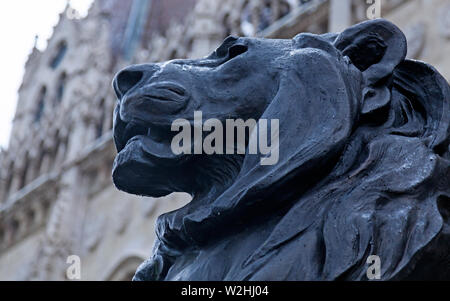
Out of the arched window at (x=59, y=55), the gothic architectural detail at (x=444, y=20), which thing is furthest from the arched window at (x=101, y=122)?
the gothic architectural detail at (x=444, y=20)

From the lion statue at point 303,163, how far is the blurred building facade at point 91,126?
6.88 metres

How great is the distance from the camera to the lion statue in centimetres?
92

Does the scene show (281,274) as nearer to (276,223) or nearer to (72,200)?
(276,223)

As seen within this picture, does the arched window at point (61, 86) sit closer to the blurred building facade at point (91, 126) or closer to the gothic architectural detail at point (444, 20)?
the blurred building facade at point (91, 126)

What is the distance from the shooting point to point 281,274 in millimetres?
912

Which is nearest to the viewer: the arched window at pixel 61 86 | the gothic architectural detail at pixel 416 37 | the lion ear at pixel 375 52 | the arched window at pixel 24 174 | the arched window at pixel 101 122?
the lion ear at pixel 375 52

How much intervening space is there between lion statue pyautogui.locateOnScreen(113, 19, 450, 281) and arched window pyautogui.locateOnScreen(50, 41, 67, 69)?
1409 cm

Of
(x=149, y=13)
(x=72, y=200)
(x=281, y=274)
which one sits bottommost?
(x=281, y=274)

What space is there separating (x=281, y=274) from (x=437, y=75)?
290 mm

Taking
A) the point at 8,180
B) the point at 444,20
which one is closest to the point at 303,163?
the point at 444,20

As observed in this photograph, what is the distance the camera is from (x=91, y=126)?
503 inches

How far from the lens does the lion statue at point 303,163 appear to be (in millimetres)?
922

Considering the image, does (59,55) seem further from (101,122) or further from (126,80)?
(126,80)
